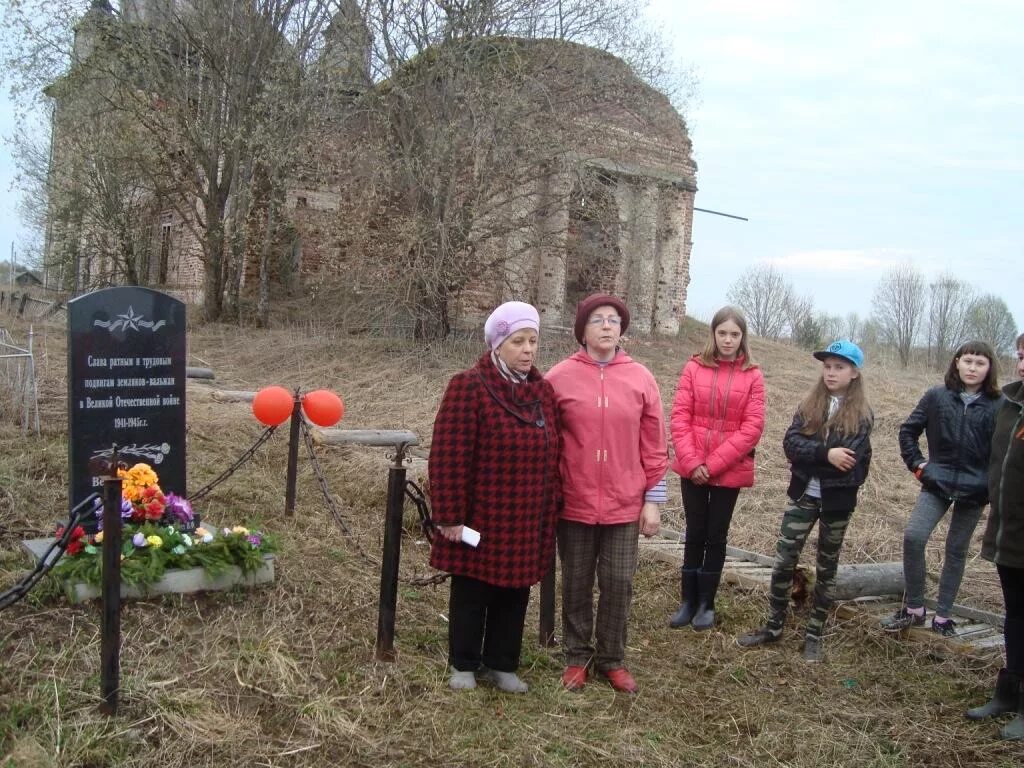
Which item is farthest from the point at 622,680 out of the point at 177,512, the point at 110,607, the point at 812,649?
the point at 177,512

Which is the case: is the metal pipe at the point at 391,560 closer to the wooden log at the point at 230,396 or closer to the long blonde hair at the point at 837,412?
the long blonde hair at the point at 837,412

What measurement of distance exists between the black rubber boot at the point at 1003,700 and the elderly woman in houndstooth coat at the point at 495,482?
2.12 meters

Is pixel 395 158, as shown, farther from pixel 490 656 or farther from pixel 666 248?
pixel 490 656

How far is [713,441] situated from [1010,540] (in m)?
1.61

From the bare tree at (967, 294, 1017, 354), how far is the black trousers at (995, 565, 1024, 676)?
1234 inches

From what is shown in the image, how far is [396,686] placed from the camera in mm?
4059

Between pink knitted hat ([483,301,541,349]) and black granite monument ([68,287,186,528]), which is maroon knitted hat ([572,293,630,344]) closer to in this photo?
pink knitted hat ([483,301,541,349])

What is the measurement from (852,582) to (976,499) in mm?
961

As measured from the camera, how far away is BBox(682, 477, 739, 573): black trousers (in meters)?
5.27

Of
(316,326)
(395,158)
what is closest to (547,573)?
(395,158)

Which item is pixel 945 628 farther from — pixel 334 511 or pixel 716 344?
pixel 334 511

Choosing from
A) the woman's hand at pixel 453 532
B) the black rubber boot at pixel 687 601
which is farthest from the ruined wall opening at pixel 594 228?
the woman's hand at pixel 453 532

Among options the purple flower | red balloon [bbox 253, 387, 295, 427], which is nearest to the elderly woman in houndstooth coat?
the purple flower

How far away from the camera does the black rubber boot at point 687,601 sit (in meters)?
5.38
